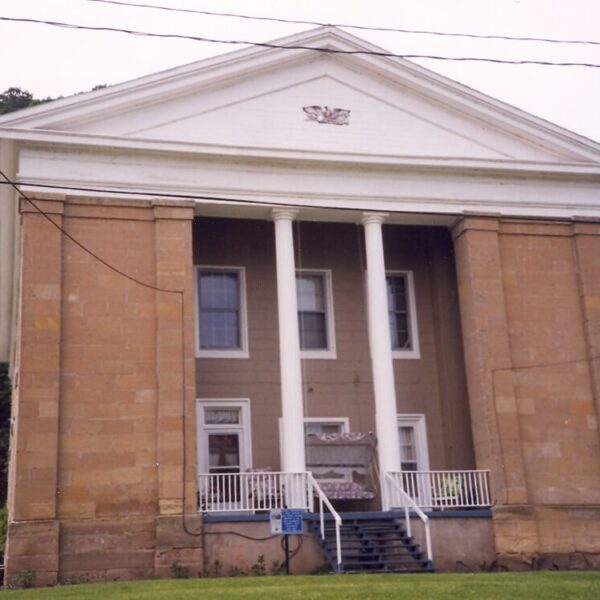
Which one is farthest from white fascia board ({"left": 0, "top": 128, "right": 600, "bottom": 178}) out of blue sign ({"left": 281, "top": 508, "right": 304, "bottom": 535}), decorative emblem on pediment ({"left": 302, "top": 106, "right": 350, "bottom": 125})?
blue sign ({"left": 281, "top": 508, "right": 304, "bottom": 535})

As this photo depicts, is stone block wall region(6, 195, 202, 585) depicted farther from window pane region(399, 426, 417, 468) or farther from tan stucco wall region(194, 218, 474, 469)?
window pane region(399, 426, 417, 468)

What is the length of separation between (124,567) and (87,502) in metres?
1.35

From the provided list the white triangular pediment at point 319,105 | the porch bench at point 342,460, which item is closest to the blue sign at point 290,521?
the porch bench at point 342,460

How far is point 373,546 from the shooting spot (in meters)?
18.1

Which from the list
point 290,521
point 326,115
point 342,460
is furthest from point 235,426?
point 326,115

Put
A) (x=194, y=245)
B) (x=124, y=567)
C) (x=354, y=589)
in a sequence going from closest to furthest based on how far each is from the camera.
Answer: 1. (x=354, y=589)
2. (x=124, y=567)
3. (x=194, y=245)

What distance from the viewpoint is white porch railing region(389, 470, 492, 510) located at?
65.6 feet

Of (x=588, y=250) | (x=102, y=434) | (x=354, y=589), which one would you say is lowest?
(x=354, y=589)

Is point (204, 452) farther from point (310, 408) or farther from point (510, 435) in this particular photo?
point (510, 435)

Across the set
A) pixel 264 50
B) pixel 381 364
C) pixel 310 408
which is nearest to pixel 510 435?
pixel 381 364

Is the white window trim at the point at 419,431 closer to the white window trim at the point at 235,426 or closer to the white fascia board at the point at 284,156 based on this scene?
the white window trim at the point at 235,426

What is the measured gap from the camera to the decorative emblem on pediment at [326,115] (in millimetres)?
21734

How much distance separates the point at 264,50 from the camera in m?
21.5

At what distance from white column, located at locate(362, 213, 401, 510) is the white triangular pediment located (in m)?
1.87
